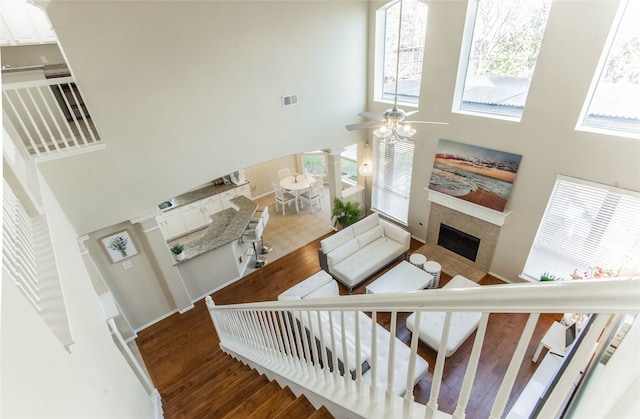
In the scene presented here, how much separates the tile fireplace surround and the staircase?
14.4 feet

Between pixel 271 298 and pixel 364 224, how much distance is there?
8.01 ft

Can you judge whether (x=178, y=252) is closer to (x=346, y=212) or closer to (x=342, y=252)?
(x=342, y=252)

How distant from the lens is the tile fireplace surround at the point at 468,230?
552 cm

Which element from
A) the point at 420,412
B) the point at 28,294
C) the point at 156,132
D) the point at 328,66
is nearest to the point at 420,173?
the point at 328,66

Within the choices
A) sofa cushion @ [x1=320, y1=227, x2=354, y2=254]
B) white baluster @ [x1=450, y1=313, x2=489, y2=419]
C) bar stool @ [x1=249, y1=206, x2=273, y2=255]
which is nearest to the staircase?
white baluster @ [x1=450, y1=313, x2=489, y2=419]

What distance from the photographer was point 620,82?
3701mm

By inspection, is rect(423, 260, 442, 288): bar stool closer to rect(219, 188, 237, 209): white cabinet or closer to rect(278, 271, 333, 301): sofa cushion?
rect(278, 271, 333, 301): sofa cushion

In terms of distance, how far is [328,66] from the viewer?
18.8ft

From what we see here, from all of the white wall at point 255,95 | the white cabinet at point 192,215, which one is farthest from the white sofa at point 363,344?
the white cabinet at point 192,215

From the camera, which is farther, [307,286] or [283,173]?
[283,173]

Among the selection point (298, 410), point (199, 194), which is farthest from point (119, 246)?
point (298, 410)

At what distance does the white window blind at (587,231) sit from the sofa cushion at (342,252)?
120 inches

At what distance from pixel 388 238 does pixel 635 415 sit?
616 centimetres

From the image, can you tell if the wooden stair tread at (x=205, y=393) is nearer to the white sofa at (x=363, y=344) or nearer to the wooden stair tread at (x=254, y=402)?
the wooden stair tread at (x=254, y=402)
